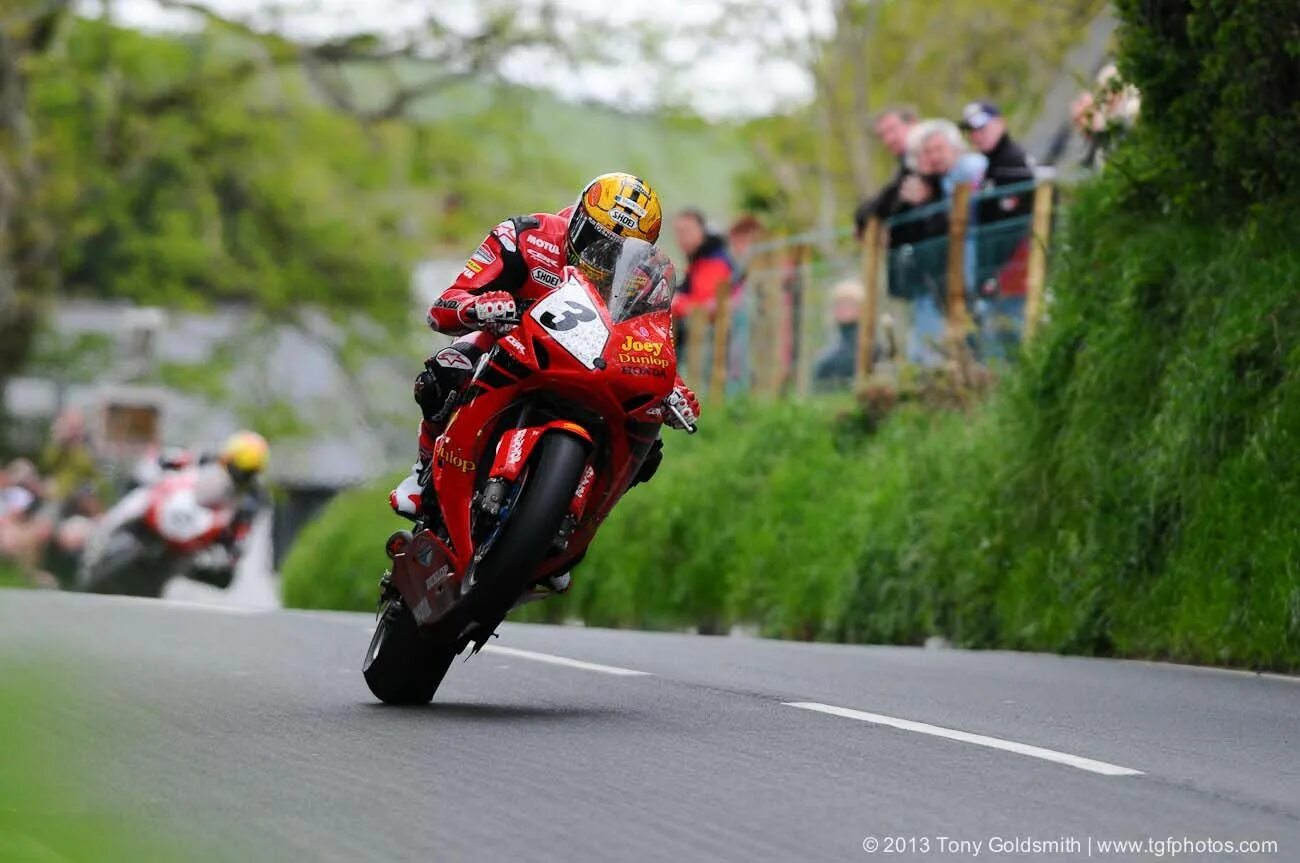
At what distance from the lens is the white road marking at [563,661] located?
11188 mm

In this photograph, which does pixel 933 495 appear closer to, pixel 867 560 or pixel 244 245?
pixel 867 560

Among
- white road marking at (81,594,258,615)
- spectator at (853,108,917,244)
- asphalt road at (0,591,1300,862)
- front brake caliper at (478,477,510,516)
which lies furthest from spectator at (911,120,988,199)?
front brake caliper at (478,477,510,516)

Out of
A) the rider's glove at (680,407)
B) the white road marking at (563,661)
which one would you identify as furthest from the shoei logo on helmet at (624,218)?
the white road marking at (563,661)

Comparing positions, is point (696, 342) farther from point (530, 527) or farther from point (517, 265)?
point (530, 527)

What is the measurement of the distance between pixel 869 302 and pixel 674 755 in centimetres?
1204

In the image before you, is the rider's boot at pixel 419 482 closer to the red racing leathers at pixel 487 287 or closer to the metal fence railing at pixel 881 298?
the red racing leathers at pixel 487 287

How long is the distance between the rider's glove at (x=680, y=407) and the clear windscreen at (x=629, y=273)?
0.29m

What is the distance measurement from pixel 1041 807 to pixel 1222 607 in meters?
6.05

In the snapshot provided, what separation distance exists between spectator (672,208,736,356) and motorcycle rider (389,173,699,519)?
38.3ft

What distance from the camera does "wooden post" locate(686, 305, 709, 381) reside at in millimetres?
23766

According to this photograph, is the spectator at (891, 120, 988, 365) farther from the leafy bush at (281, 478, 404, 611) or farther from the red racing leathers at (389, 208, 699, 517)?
the leafy bush at (281, 478, 404, 611)

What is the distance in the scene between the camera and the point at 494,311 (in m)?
9.38

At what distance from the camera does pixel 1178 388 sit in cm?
1355

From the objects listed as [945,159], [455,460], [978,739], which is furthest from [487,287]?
[945,159]
